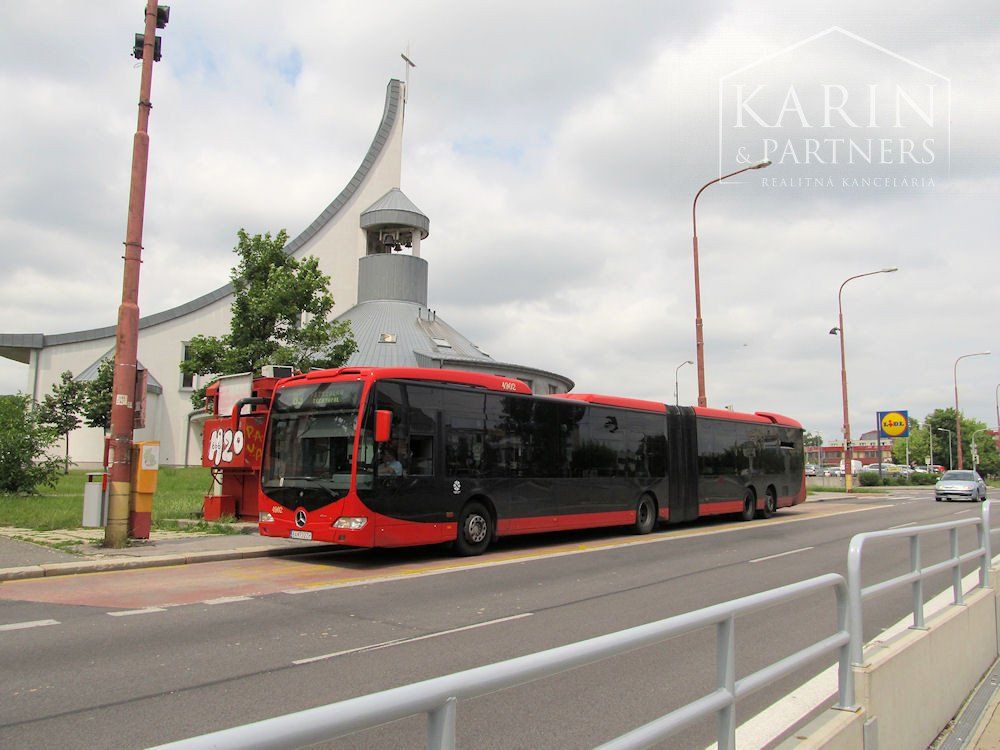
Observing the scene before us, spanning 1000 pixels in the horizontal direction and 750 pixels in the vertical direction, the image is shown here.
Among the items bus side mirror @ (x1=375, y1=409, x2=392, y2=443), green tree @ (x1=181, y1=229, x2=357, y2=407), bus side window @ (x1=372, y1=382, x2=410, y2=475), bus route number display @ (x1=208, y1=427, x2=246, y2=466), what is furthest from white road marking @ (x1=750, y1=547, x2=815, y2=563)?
green tree @ (x1=181, y1=229, x2=357, y2=407)

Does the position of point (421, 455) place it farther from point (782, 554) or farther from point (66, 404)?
point (66, 404)

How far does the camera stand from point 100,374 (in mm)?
44031

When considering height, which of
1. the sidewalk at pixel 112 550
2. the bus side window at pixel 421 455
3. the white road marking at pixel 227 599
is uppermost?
the bus side window at pixel 421 455

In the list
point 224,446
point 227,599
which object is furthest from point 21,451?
point 227,599

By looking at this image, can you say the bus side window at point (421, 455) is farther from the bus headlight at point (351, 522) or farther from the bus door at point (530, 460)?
the bus door at point (530, 460)

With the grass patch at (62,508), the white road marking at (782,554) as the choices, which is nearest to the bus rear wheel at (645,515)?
the white road marking at (782,554)

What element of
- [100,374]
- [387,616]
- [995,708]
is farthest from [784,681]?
[100,374]

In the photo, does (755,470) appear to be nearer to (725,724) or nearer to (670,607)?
(670,607)

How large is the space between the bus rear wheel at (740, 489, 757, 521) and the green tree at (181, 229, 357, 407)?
537 inches

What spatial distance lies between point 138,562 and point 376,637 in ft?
20.5

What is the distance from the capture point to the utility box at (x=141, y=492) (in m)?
14.2

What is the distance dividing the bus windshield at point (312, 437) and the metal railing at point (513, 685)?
9570 mm

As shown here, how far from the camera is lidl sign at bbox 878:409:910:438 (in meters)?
55.0

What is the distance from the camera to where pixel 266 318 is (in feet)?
80.6
